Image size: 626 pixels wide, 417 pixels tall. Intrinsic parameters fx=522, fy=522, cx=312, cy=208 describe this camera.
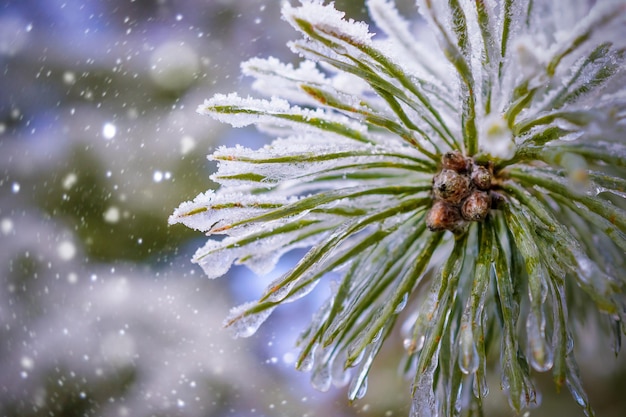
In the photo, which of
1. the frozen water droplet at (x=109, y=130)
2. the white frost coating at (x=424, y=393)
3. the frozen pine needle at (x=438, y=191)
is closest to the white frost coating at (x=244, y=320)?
the frozen pine needle at (x=438, y=191)

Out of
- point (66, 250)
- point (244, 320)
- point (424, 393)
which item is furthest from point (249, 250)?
point (66, 250)

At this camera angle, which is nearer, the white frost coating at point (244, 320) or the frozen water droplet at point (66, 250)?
the white frost coating at point (244, 320)

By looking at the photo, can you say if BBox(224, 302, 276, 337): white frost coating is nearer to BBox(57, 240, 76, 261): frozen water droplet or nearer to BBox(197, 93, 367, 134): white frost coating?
BBox(197, 93, 367, 134): white frost coating

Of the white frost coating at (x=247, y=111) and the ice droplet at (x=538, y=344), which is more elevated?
the white frost coating at (x=247, y=111)

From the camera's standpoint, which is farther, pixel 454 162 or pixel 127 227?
pixel 127 227

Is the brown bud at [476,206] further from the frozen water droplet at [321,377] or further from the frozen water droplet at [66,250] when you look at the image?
the frozen water droplet at [66,250]

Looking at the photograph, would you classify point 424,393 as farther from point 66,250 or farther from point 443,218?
point 66,250

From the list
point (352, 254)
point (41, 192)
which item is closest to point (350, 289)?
point (352, 254)

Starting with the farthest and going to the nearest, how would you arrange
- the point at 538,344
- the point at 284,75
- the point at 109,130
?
1. the point at 109,130
2. the point at 284,75
3. the point at 538,344
